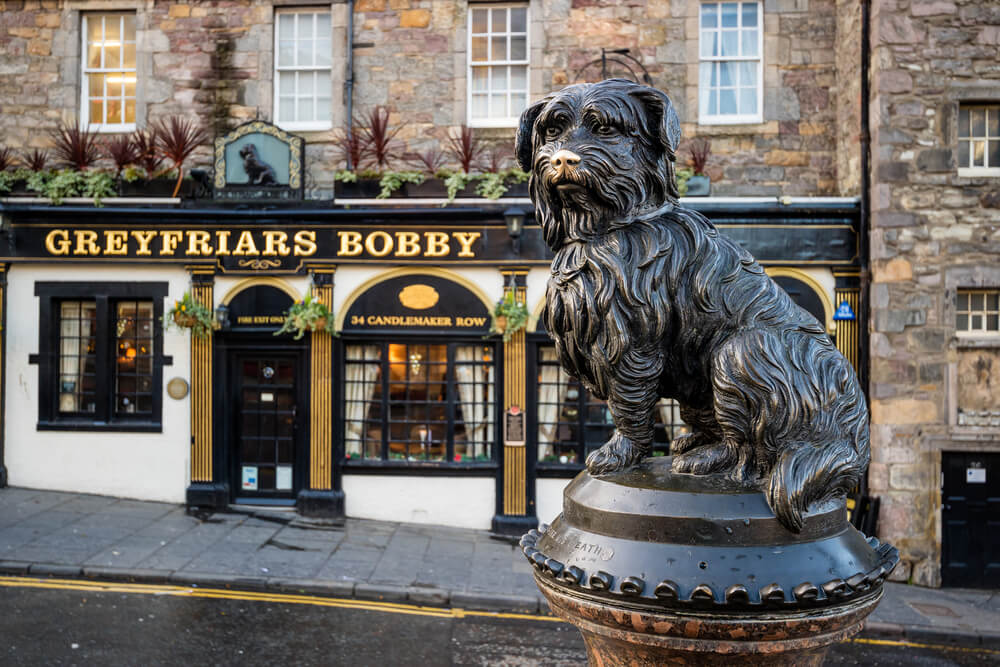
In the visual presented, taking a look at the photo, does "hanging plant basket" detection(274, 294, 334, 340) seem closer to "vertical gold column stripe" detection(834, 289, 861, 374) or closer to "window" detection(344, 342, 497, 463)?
"window" detection(344, 342, 497, 463)

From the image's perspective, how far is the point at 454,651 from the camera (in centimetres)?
720

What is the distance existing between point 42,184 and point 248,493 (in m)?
5.70

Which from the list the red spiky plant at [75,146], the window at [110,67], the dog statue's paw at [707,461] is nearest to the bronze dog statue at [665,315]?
the dog statue's paw at [707,461]

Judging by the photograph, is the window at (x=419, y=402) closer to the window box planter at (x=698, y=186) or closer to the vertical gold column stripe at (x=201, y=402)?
the vertical gold column stripe at (x=201, y=402)

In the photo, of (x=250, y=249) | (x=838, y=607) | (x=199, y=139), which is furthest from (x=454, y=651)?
(x=199, y=139)

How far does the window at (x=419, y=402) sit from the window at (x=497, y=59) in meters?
3.73

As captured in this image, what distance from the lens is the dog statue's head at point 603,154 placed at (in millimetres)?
2377

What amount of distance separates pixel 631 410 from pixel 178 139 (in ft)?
36.4

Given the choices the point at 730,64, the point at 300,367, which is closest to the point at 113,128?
the point at 300,367

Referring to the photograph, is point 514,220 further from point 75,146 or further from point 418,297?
point 75,146

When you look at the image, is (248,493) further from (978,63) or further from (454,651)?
(978,63)

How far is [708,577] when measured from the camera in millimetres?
2135

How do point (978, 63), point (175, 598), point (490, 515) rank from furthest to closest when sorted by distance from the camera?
1. point (490, 515)
2. point (978, 63)
3. point (175, 598)

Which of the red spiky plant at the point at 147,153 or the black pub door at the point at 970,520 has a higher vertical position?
the red spiky plant at the point at 147,153
